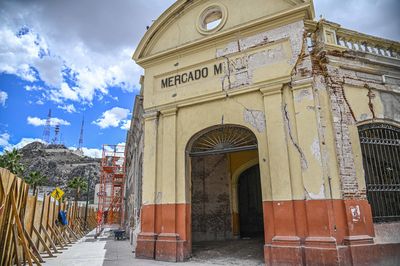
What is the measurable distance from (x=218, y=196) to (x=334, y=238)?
276 inches

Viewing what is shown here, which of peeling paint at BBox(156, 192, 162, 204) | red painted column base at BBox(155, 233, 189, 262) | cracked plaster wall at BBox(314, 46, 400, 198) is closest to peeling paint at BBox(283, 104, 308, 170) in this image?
cracked plaster wall at BBox(314, 46, 400, 198)

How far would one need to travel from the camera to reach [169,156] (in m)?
9.12

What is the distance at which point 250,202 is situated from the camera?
1357cm

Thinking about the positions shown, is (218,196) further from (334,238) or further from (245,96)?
(334,238)

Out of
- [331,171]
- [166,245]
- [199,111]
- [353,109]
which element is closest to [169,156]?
[199,111]

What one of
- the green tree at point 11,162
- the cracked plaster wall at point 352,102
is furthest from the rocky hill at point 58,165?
the cracked plaster wall at point 352,102

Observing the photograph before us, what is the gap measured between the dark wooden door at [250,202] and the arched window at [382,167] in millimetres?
6277

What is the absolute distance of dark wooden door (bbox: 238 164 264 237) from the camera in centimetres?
1341

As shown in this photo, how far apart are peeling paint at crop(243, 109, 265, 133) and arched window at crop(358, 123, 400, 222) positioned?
253 centimetres

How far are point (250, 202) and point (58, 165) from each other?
82.1 m

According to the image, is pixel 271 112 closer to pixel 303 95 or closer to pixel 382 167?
pixel 303 95

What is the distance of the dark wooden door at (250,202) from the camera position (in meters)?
13.4

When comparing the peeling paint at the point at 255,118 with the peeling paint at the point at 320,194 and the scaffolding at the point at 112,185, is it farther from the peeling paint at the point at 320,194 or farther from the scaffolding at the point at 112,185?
the scaffolding at the point at 112,185

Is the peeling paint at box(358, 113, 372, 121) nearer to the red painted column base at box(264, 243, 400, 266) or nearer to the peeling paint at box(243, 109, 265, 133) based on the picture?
the peeling paint at box(243, 109, 265, 133)
